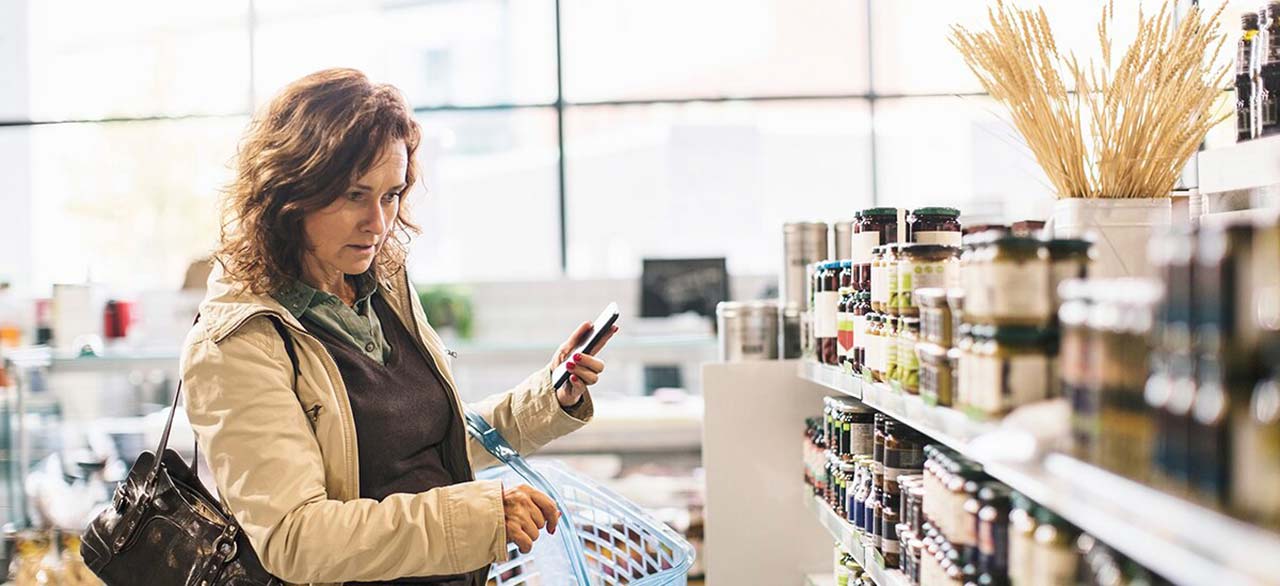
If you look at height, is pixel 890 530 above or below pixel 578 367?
below

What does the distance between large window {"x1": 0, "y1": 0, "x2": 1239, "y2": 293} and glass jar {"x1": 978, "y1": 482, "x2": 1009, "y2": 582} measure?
15.6ft

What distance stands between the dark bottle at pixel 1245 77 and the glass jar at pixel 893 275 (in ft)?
2.67

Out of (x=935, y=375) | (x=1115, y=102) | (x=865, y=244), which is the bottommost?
(x=935, y=375)

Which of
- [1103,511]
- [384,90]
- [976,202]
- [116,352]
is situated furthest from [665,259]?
[1103,511]

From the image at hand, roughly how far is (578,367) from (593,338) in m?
0.08

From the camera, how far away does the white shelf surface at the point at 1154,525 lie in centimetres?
87

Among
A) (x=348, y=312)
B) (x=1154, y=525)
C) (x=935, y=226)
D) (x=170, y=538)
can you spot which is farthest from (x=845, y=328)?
(x=1154, y=525)

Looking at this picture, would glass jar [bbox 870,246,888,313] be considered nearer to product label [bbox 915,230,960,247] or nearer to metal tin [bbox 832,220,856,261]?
product label [bbox 915,230,960,247]

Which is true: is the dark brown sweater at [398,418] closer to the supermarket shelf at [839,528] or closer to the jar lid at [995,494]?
the supermarket shelf at [839,528]

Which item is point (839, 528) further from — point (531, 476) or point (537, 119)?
point (537, 119)

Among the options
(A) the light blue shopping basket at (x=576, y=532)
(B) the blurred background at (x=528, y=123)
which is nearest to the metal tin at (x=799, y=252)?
(A) the light blue shopping basket at (x=576, y=532)

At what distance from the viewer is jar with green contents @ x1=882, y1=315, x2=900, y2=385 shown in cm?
203

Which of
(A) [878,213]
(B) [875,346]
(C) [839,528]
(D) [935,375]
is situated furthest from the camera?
(C) [839,528]

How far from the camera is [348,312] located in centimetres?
231
